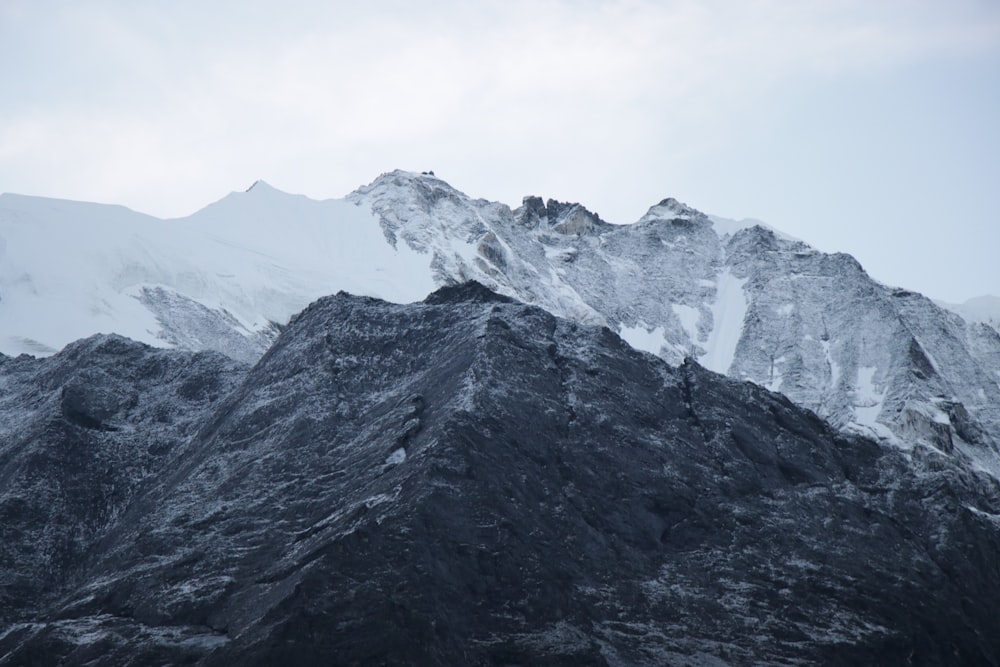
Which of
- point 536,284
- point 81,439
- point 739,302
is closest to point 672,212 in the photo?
point 739,302

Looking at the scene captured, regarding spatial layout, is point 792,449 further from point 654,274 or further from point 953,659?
point 654,274

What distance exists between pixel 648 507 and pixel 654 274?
93.7 m

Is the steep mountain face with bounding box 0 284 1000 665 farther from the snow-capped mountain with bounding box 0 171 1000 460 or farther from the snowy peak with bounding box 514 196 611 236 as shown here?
the snowy peak with bounding box 514 196 611 236

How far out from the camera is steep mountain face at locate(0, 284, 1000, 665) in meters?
37.3

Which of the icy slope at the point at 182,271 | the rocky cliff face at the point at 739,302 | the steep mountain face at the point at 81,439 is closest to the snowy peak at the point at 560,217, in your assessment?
the rocky cliff face at the point at 739,302

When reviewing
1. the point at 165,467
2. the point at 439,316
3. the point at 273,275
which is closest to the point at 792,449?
the point at 439,316

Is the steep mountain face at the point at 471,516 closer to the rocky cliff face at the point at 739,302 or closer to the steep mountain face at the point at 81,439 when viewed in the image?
the steep mountain face at the point at 81,439

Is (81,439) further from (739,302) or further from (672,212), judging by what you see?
(672,212)

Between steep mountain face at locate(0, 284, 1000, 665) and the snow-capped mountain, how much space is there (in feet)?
112

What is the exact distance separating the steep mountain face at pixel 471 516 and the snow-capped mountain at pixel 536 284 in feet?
112

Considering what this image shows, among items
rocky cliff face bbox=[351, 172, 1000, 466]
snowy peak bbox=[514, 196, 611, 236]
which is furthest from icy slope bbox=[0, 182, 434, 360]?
snowy peak bbox=[514, 196, 611, 236]

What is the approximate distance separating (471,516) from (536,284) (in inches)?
3224

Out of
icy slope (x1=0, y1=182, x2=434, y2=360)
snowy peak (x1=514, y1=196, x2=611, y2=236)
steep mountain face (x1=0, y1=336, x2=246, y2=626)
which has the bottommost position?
steep mountain face (x1=0, y1=336, x2=246, y2=626)

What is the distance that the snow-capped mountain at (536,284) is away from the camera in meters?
91.7
